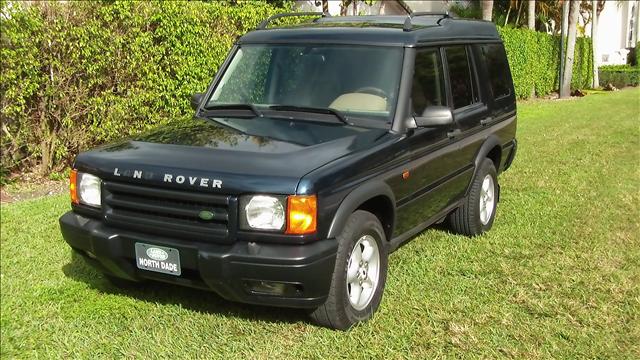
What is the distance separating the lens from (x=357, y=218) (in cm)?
406

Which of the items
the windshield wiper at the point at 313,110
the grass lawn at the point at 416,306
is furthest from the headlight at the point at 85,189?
the windshield wiper at the point at 313,110

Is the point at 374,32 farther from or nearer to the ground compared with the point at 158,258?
farther from the ground

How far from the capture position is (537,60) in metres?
23.4

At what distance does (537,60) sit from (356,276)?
21058 millimetres

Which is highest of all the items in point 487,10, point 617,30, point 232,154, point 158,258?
point 487,10

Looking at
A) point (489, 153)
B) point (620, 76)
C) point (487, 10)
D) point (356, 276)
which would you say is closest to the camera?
point (356, 276)

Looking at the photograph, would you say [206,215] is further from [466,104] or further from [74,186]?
[466,104]

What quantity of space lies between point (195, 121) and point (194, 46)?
4.60 m

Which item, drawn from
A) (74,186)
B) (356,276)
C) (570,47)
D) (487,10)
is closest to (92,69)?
(74,186)

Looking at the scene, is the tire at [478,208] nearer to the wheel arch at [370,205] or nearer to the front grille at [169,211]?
the wheel arch at [370,205]

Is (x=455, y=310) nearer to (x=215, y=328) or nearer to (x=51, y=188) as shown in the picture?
(x=215, y=328)

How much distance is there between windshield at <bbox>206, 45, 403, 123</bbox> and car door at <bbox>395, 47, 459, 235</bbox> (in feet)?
0.80

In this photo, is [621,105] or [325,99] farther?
[621,105]

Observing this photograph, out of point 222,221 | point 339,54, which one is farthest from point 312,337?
point 339,54
